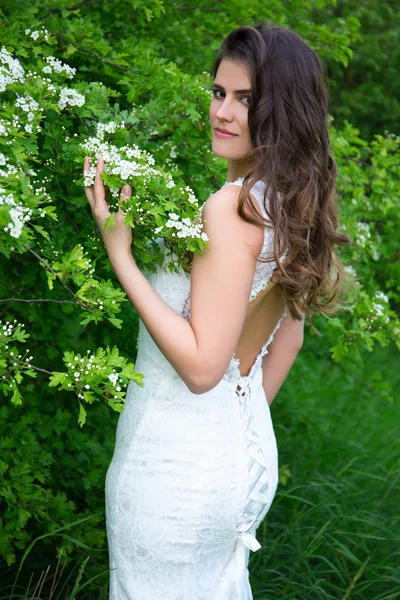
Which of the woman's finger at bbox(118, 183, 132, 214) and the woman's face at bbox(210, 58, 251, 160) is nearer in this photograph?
the woman's finger at bbox(118, 183, 132, 214)

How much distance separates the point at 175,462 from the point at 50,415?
1753mm

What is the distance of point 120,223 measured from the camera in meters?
2.11

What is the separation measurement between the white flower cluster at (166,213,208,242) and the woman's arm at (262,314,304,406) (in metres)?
0.96

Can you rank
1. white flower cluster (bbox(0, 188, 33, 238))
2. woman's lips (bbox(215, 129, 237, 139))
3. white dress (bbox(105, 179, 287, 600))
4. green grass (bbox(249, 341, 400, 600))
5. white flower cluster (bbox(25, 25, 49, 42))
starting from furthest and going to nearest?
green grass (bbox(249, 341, 400, 600))
white flower cluster (bbox(25, 25, 49, 42))
woman's lips (bbox(215, 129, 237, 139))
white dress (bbox(105, 179, 287, 600))
white flower cluster (bbox(0, 188, 33, 238))

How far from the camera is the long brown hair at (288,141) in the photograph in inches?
89.3

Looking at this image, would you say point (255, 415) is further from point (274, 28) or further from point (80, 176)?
point (274, 28)

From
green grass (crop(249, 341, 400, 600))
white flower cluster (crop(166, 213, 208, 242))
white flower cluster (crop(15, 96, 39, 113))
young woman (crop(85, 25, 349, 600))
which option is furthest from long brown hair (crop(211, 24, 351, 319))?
green grass (crop(249, 341, 400, 600))

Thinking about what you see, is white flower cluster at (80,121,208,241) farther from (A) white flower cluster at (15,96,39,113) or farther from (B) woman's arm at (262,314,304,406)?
(B) woman's arm at (262,314,304,406)

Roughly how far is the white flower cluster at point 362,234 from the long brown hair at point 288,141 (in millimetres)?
1257

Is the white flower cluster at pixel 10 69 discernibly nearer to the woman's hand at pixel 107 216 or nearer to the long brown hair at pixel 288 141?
the woman's hand at pixel 107 216

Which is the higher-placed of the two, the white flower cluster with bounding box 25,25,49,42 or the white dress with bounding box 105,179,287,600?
the white flower cluster with bounding box 25,25,49,42

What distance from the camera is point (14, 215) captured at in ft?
5.60

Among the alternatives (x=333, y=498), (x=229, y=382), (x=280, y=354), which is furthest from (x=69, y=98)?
(x=333, y=498)

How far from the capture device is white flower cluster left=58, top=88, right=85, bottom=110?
241 cm
